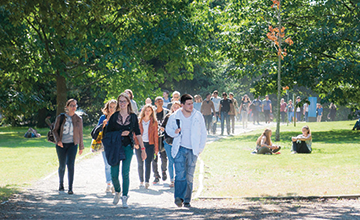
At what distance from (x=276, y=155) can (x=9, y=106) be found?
27.7 feet

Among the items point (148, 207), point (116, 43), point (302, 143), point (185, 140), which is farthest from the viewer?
point (116, 43)

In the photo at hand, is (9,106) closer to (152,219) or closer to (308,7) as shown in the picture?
(152,219)

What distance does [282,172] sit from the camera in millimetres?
12547

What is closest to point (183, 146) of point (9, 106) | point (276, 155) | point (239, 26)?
point (276, 155)

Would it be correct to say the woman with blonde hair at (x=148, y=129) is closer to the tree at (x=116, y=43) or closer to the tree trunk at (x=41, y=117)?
the tree at (x=116, y=43)

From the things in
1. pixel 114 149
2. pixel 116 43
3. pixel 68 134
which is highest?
pixel 116 43

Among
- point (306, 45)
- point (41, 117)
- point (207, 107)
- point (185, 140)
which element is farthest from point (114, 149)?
point (41, 117)

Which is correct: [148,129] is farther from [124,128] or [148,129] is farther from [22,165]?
[22,165]

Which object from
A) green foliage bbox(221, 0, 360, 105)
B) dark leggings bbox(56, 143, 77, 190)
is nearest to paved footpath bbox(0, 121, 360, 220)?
dark leggings bbox(56, 143, 77, 190)

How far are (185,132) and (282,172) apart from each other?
4.61 meters

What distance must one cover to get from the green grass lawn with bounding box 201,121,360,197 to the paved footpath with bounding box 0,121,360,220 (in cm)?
87

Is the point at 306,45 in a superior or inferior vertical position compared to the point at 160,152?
superior

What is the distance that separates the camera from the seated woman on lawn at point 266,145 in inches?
651

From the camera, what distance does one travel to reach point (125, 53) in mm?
17688
